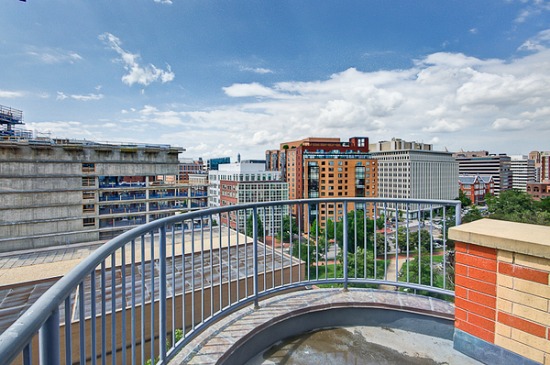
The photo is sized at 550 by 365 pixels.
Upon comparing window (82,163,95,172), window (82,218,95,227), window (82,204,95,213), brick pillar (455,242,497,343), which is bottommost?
window (82,218,95,227)

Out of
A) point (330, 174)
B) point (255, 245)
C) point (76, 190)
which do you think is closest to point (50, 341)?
point (255, 245)

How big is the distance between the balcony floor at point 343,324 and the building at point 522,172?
475 ft

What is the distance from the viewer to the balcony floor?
2084mm

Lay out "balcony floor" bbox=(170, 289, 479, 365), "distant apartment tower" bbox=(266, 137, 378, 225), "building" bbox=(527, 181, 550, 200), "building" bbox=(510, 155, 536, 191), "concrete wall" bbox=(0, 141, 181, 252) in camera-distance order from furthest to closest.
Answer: "building" bbox=(510, 155, 536, 191) → "building" bbox=(527, 181, 550, 200) → "distant apartment tower" bbox=(266, 137, 378, 225) → "concrete wall" bbox=(0, 141, 181, 252) → "balcony floor" bbox=(170, 289, 479, 365)

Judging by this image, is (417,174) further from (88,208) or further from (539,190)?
(88,208)

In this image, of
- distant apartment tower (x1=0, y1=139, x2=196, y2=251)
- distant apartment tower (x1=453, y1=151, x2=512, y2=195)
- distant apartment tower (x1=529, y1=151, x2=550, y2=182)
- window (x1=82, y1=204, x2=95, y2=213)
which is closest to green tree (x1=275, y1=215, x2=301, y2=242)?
distant apartment tower (x1=0, y1=139, x2=196, y2=251)

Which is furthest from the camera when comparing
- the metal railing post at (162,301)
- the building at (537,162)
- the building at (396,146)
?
the building at (537,162)

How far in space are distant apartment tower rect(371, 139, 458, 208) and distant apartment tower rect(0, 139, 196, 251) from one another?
61485mm

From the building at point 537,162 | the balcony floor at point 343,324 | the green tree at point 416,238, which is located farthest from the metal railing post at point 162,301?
the building at point 537,162

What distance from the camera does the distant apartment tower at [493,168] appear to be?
10750cm

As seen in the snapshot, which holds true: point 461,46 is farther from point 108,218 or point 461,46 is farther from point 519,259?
point 108,218

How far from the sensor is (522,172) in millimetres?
115750

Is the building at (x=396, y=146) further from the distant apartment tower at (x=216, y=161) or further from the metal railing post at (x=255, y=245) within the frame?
the metal railing post at (x=255, y=245)

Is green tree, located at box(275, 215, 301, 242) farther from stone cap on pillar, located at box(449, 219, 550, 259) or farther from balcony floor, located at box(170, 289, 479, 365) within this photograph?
stone cap on pillar, located at box(449, 219, 550, 259)
